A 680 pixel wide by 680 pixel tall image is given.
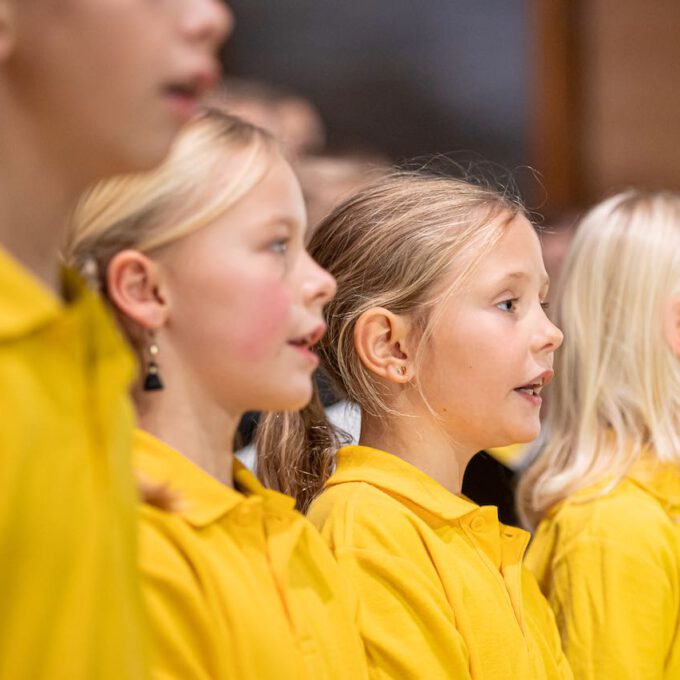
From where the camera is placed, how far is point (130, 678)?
75cm

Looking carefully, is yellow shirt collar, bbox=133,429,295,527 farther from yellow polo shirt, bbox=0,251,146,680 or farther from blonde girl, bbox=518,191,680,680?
blonde girl, bbox=518,191,680,680

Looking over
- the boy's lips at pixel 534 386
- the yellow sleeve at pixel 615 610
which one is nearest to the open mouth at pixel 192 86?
the boy's lips at pixel 534 386

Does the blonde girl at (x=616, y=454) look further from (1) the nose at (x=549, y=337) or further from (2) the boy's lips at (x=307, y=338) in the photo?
(2) the boy's lips at (x=307, y=338)

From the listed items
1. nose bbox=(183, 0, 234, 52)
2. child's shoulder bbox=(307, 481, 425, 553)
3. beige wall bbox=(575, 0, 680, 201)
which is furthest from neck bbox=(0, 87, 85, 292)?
beige wall bbox=(575, 0, 680, 201)

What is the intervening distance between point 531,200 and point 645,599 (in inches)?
116

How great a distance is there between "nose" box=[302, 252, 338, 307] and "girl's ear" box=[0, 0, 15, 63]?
0.39 metres

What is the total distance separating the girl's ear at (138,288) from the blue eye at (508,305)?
1.67 feet

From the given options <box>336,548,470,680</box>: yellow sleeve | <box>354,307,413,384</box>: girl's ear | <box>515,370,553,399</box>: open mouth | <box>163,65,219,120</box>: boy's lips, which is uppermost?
<box>163,65,219,120</box>: boy's lips

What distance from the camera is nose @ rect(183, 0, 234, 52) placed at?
2.58ft

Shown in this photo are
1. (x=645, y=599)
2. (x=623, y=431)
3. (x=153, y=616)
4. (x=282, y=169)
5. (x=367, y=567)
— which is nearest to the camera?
(x=153, y=616)

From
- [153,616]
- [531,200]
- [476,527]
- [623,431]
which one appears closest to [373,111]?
[531,200]

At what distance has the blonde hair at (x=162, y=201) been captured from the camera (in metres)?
1.00

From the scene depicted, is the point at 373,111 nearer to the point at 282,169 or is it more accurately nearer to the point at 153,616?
the point at 282,169

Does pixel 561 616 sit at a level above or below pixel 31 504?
below
